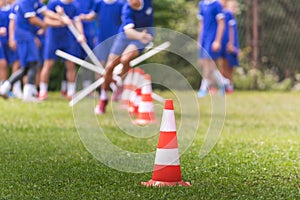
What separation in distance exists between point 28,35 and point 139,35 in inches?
173

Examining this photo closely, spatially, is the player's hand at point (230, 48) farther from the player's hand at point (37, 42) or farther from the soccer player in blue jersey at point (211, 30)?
the player's hand at point (37, 42)

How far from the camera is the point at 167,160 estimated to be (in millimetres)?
4793

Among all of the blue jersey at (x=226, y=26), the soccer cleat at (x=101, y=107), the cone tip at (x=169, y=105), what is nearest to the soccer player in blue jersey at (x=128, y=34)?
the soccer cleat at (x=101, y=107)

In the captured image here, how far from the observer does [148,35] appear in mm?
8008

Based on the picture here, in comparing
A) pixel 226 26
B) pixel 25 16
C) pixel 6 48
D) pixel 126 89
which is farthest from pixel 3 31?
pixel 226 26

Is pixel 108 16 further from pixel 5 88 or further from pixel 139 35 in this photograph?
pixel 139 35

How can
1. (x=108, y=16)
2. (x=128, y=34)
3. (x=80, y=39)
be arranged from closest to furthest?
1. (x=128, y=34)
2. (x=80, y=39)
3. (x=108, y=16)

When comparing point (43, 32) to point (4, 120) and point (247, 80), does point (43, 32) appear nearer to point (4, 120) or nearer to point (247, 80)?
point (4, 120)

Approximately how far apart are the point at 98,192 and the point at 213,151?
7.26ft

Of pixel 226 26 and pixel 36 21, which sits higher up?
pixel 36 21

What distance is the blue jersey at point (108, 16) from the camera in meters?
11.3

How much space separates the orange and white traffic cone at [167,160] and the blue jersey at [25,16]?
7.33 meters

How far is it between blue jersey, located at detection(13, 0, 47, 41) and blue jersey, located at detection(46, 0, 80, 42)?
20 centimetres

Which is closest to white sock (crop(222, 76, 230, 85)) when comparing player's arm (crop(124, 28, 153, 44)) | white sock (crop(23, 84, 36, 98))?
white sock (crop(23, 84, 36, 98))
